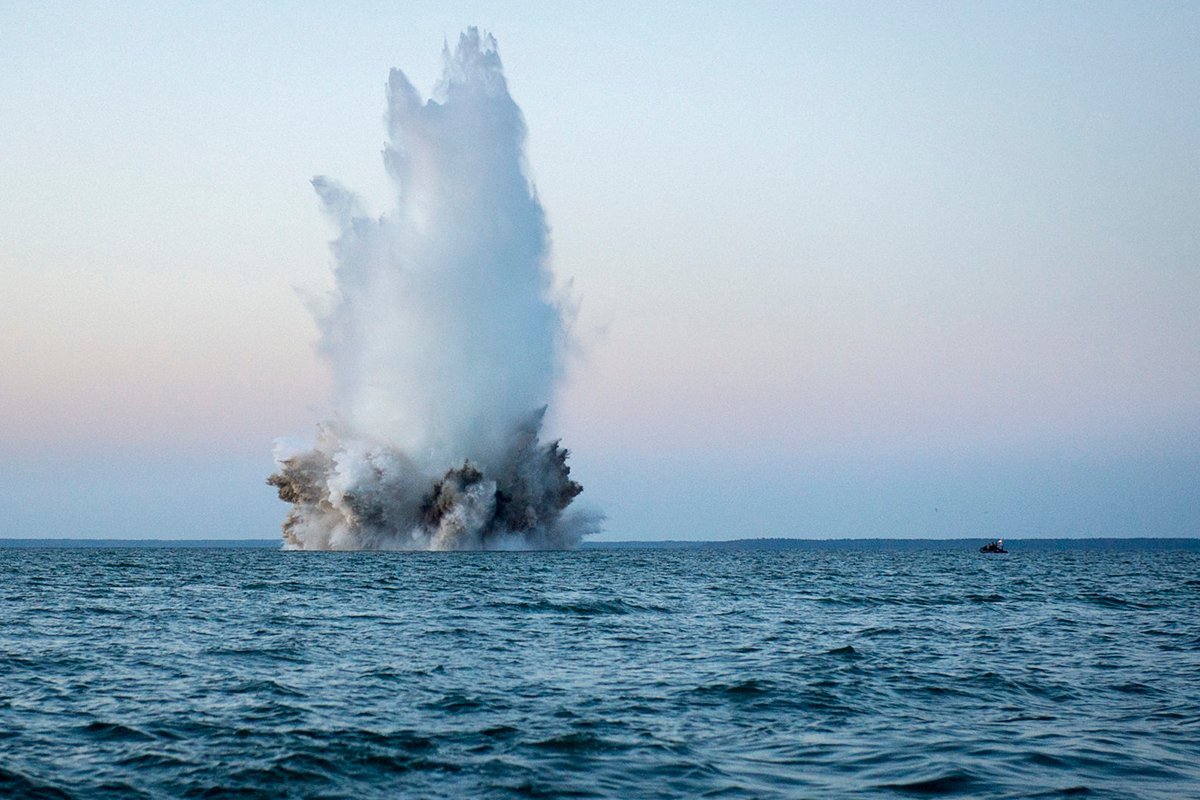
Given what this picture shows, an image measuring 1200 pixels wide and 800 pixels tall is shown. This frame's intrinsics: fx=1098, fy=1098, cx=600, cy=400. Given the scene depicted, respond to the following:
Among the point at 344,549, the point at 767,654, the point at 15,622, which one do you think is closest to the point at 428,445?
Answer: the point at 344,549

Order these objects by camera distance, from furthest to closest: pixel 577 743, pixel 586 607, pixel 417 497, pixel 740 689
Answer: pixel 417 497
pixel 586 607
pixel 740 689
pixel 577 743

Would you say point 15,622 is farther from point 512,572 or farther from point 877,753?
point 512,572

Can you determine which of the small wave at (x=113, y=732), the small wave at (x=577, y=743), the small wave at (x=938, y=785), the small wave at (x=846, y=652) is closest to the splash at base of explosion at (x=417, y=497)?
the small wave at (x=846, y=652)

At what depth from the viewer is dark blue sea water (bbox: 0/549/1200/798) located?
1448 centimetres

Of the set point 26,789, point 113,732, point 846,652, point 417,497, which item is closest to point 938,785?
point 26,789

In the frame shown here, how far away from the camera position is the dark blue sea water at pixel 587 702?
14477 mm

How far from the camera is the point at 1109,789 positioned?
1417 cm

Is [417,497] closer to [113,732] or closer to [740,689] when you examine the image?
[740,689]

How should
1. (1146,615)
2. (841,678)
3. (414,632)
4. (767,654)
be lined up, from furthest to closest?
(1146,615) → (414,632) → (767,654) → (841,678)

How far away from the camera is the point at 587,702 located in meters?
20.1

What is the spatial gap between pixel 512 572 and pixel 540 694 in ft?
159

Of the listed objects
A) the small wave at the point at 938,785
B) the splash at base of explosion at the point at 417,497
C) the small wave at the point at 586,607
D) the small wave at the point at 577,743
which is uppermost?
the splash at base of explosion at the point at 417,497

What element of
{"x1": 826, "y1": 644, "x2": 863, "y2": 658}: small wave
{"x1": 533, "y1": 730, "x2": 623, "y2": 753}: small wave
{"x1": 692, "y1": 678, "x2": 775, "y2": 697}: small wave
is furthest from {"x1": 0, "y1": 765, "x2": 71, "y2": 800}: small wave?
{"x1": 826, "y1": 644, "x2": 863, "y2": 658}: small wave

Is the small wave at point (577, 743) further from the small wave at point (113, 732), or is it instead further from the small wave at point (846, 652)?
the small wave at point (846, 652)
